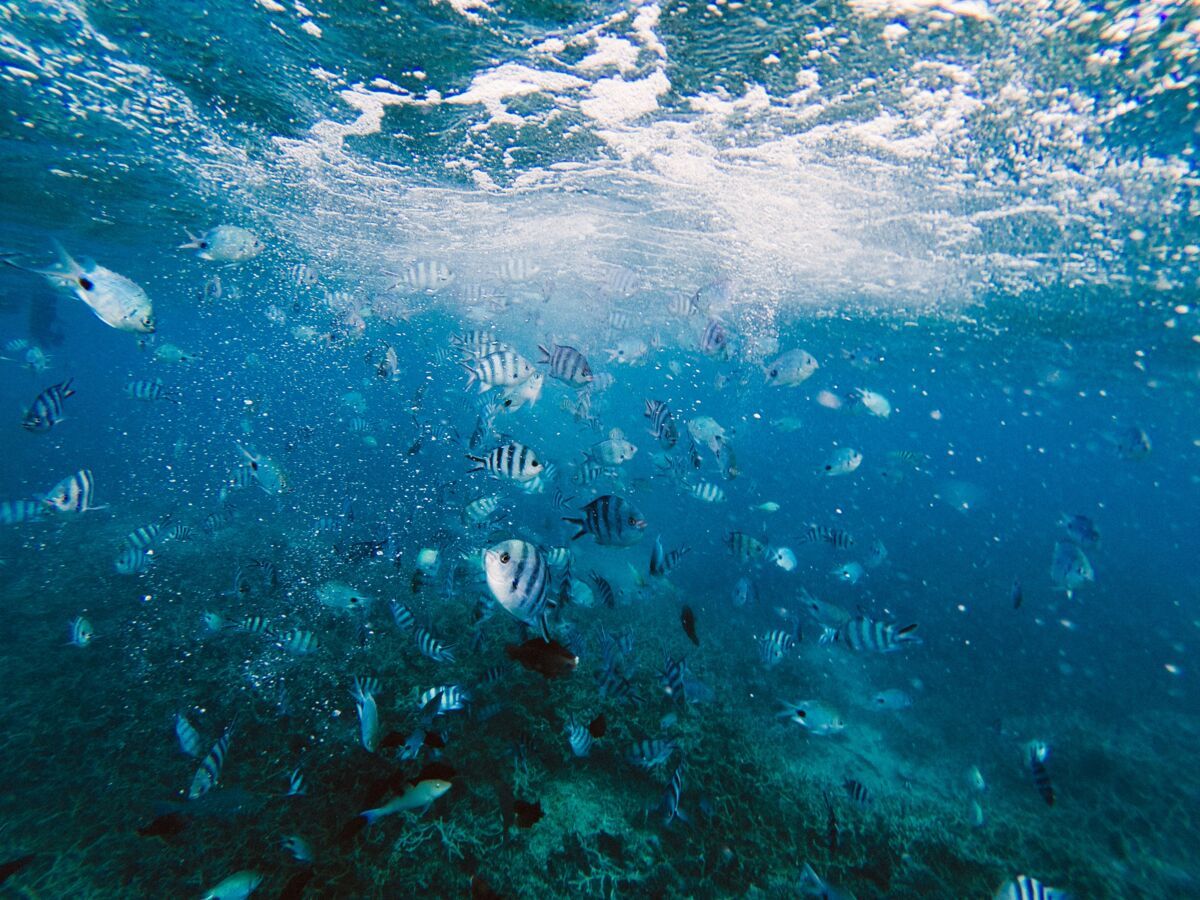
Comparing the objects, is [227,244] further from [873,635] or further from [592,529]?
Answer: [873,635]

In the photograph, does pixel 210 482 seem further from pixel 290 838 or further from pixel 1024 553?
pixel 1024 553

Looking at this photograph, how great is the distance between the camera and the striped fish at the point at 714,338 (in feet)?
25.8

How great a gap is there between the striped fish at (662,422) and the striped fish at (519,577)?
4340 mm

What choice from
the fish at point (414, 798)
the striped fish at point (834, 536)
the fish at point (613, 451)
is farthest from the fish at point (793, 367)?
the fish at point (414, 798)

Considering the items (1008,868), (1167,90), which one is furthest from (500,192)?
(1008,868)

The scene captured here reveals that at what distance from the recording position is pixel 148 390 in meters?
8.73


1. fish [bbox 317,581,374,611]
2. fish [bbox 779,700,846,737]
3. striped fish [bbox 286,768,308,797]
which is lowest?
fish [bbox 317,581,374,611]

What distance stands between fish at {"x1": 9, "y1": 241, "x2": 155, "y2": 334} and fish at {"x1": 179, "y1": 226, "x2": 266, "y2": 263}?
2.19 m

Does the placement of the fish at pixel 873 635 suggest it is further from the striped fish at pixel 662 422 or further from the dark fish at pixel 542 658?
the dark fish at pixel 542 658

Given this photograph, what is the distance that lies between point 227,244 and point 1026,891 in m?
11.4

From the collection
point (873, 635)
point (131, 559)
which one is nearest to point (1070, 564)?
point (873, 635)

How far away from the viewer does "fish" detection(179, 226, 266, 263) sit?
6.58 meters

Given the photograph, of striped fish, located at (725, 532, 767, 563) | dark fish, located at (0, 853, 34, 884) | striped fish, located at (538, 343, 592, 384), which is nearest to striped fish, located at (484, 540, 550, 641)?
striped fish, located at (538, 343, 592, 384)

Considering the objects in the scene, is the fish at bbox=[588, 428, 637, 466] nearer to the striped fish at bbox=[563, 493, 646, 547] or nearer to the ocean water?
the ocean water
